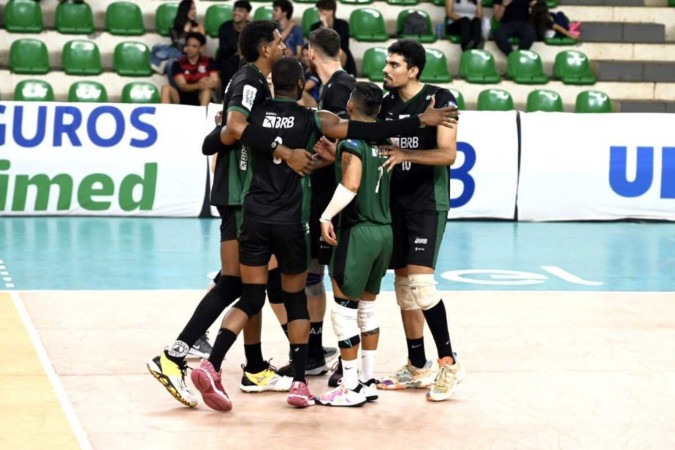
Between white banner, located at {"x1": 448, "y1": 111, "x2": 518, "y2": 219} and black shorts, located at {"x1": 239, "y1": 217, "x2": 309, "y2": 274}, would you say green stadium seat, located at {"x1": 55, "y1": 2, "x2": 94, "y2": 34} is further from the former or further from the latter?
black shorts, located at {"x1": 239, "y1": 217, "x2": 309, "y2": 274}

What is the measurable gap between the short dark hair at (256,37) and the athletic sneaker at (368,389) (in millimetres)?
2004

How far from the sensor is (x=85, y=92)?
17203 millimetres

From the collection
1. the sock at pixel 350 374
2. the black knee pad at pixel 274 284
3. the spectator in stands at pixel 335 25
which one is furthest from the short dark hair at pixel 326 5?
the sock at pixel 350 374

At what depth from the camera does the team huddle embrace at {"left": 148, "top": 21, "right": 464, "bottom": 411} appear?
275 inches

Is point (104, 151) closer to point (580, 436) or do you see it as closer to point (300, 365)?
point (300, 365)

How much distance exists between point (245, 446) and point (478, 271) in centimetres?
599

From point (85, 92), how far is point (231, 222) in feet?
34.2

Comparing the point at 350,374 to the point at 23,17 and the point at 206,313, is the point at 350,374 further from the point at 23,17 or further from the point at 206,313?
the point at 23,17

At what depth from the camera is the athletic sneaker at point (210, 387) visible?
6863 millimetres

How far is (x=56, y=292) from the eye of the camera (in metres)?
10.4

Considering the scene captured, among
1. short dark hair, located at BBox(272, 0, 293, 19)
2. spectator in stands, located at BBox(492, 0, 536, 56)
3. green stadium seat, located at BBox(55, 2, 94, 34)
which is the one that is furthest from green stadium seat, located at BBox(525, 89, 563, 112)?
green stadium seat, located at BBox(55, 2, 94, 34)

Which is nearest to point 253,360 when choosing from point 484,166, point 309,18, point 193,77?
point 484,166

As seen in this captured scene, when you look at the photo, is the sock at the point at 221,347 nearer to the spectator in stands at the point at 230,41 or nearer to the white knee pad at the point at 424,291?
the white knee pad at the point at 424,291

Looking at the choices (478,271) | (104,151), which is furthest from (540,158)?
(104,151)
